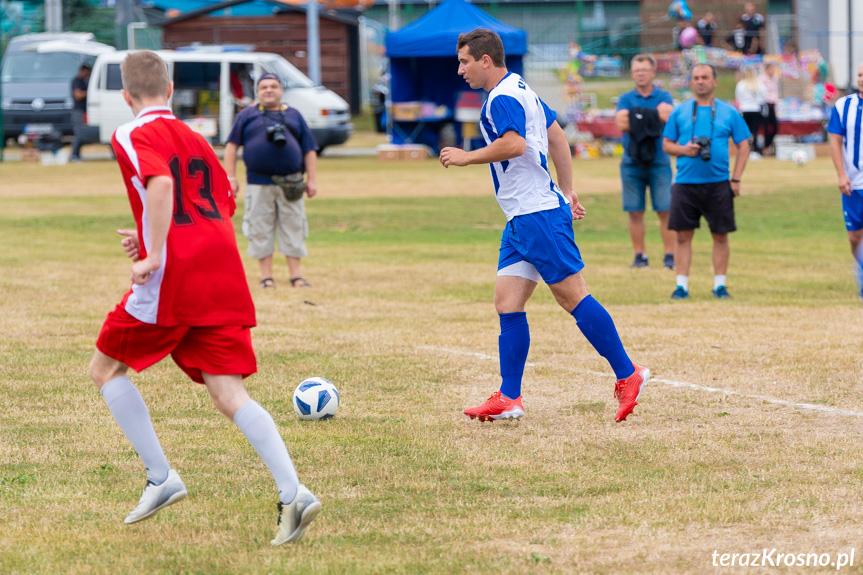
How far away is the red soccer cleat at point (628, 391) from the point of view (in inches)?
235

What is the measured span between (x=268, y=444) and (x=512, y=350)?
7.34 feet

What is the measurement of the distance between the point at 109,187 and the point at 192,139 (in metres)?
18.6

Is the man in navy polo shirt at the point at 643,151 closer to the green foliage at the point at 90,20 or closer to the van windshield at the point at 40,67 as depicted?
the van windshield at the point at 40,67

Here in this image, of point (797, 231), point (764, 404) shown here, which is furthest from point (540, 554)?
point (797, 231)

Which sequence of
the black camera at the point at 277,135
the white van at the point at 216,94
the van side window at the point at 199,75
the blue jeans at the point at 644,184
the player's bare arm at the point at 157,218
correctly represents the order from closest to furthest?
the player's bare arm at the point at 157,218 → the black camera at the point at 277,135 → the blue jeans at the point at 644,184 → the white van at the point at 216,94 → the van side window at the point at 199,75

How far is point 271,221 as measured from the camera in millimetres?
11141

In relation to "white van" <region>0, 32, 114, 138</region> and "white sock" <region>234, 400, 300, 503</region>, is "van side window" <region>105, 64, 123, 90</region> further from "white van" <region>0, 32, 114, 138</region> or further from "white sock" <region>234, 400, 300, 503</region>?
"white sock" <region>234, 400, 300, 503</region>

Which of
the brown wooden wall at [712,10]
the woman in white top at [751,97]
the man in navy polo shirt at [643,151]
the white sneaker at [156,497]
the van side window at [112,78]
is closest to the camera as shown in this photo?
the white sneaker at [156,497]

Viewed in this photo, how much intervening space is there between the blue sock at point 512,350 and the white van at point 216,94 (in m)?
22.5

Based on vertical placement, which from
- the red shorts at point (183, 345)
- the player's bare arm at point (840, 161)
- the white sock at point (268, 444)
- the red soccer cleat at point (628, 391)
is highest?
the player's bare arm at point (840, 161)

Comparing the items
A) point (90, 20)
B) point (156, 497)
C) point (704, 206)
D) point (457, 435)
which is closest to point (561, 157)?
point (457, 435)

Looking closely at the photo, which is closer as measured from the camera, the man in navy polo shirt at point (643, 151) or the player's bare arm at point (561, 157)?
the player's bare arm at point (561, 157)

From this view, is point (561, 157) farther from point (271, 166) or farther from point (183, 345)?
point (271, 166)

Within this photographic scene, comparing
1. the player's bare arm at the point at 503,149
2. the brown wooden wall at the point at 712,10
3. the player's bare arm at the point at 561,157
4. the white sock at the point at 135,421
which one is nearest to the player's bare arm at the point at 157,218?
the white sock at the point at 135,421
